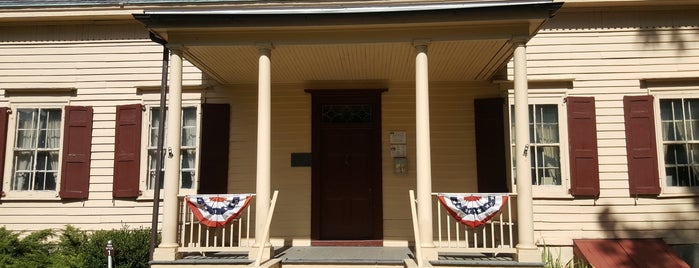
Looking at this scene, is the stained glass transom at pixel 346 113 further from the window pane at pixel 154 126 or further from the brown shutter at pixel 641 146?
the brown shutter at pixel 641 146

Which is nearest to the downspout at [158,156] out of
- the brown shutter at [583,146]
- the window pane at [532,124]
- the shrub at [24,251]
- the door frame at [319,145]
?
the shrub at [24,251]

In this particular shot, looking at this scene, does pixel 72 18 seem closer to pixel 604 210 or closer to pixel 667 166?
pixel 604 210

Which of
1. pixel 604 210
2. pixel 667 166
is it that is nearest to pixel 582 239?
pixel 604 210

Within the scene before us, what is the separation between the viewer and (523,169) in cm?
617

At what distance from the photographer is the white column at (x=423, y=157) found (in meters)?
6.15

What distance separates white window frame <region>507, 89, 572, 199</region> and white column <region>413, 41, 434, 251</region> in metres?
2.22

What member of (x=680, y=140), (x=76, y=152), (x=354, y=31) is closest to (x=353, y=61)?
(x=354, y=31)

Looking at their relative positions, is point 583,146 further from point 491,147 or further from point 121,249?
point 121,249

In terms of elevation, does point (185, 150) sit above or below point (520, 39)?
below

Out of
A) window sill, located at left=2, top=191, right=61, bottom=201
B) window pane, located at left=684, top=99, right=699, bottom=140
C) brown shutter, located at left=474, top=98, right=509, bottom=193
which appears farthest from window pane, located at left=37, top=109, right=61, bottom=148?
window pane, located at left=684, top=99, right=699, bottom=140

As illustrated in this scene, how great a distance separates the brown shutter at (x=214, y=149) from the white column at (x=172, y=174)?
5.73 feet

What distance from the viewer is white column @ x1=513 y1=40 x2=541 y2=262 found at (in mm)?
6043

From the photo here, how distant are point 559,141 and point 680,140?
1.82m

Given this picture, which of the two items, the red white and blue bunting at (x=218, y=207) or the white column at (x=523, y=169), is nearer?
the white column at (x=523, y=169)
